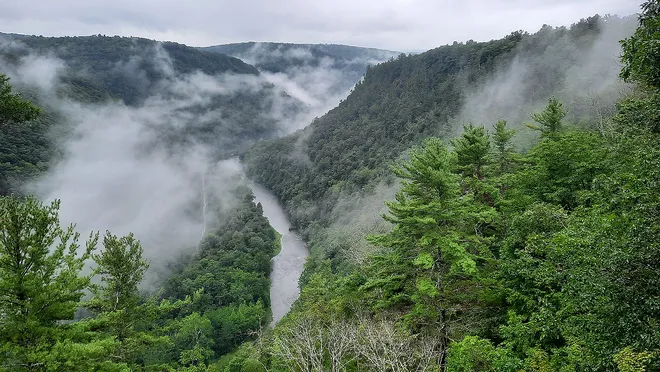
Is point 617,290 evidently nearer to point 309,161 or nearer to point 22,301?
point 22,301

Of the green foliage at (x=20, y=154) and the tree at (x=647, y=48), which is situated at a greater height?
the green foliage at (x=20, y=154)

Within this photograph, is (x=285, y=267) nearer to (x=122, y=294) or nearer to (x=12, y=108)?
(x=122, y=294)

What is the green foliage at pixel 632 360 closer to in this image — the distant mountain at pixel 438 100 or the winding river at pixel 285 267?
the distant mountain at pixel 438 100

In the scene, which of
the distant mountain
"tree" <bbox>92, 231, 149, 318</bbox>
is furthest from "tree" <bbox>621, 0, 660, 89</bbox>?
the distant mountain

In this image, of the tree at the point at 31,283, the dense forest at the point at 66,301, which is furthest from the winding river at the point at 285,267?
the tree at the point at 31,283

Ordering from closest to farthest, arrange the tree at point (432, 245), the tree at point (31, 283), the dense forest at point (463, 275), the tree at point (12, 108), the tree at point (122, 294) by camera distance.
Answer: the dense forest at point (463, 275)
the tree at point (31, 283)
the tree at point (12, 108)
the tree at point (432, 245)
the tree at point (122, 294)

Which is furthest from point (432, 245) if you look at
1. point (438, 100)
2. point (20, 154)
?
point (20, 154)

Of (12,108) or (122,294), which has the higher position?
(12,108)
